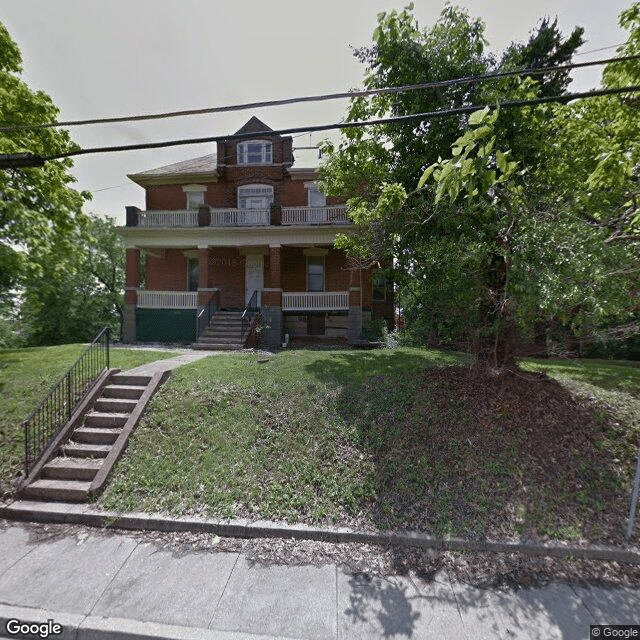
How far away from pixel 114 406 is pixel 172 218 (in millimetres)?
12325

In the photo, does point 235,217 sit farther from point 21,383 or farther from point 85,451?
point 85,451

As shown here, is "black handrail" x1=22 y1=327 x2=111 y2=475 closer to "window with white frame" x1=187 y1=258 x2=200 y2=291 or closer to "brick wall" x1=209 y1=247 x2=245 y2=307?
"brick wall" x1=209 y1=247 x2=245 y2=307

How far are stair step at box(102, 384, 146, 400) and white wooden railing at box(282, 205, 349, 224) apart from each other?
10806mm

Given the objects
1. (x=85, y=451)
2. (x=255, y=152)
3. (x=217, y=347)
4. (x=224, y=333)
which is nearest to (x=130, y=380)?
(x=85, y=451)

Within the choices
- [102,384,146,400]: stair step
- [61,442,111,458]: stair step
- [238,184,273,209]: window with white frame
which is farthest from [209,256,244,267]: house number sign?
[61,442,111,458]: stair step

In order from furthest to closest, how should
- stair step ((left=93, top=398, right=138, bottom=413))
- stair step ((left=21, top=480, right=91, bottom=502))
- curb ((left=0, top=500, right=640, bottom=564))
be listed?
stair step ((left=93, top=398, right=138, bottom=413)) → stair step ((left=21, top=480, right=91, bottom=502)) → curb ((left=0, top=500, right=640, bottom=564))

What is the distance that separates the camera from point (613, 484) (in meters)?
4.22

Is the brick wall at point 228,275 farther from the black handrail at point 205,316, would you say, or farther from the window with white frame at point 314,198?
the window with white frame at point 314,198

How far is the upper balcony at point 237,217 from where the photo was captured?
48.3 ft

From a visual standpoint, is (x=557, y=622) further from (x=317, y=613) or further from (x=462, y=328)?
(x=462, y=328)

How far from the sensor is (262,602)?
2.94 m

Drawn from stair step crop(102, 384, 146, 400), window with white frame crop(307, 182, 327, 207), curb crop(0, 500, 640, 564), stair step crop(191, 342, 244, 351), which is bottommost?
curb crop(0, 500, 640, 564)

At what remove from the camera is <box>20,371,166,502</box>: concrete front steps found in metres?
4.35

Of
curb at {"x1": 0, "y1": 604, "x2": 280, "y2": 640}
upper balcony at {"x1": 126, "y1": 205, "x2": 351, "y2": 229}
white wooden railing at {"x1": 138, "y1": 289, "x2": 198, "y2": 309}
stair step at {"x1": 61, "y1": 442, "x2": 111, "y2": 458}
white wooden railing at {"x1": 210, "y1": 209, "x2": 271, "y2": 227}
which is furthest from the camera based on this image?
white wooden railing at {"x1": 210, "y1": 209, "x2": 271, "y2": 227}
